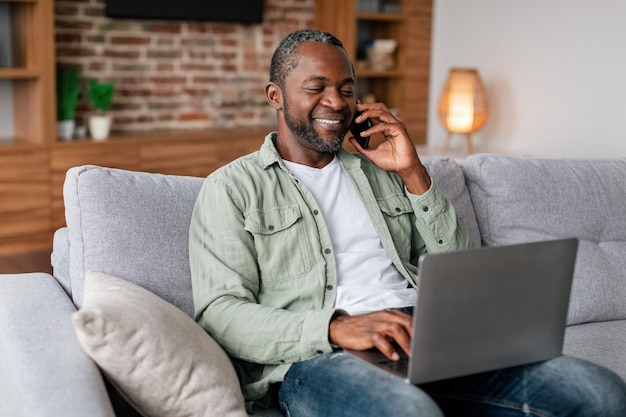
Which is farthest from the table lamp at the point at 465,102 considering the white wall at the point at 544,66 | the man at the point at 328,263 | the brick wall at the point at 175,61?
the man at the point at 328,263

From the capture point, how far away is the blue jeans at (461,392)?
151 cm

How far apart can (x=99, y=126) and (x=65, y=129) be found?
0.56ft

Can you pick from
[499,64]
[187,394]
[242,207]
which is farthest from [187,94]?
[187,394]

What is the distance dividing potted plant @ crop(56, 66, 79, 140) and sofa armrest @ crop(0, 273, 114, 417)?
8.47 ft

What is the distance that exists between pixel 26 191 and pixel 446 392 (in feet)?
9.73

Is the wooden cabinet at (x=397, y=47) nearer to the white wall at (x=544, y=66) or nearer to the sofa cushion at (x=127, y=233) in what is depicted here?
the white wall at (x=544, y=66)

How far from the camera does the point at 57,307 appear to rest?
5.98 feet

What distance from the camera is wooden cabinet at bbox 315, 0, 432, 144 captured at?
5.23 m

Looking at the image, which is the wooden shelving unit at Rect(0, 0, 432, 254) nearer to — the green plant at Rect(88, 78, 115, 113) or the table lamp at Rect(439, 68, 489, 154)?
A: the green plant at Rect(88, 78, 115, 113)

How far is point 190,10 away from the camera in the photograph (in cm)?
473

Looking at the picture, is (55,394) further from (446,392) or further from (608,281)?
(608,281)

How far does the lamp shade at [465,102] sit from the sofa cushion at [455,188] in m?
2.39

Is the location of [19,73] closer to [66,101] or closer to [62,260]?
[66,101]

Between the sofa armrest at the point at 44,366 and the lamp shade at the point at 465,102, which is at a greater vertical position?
the lamp shade at the point at 465,102
